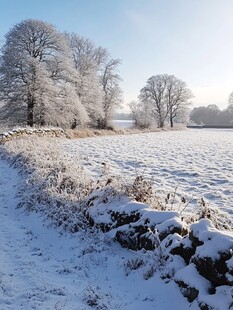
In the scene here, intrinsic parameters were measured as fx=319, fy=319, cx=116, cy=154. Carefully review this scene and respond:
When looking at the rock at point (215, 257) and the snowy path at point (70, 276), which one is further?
the snowy path at point (70, 276)

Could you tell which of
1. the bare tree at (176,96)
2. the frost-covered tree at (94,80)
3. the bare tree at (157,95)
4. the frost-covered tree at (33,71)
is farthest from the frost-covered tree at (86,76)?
the bare tree at (176,96)

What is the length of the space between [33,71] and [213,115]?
87186 millimetres

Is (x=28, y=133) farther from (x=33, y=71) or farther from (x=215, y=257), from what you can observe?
(x=215, y=257)

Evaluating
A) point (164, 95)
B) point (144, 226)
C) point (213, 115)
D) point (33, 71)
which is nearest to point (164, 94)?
point (164, 95)

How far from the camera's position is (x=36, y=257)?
16.5 feet

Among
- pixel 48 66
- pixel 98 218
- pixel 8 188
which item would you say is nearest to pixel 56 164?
pixel 8 188

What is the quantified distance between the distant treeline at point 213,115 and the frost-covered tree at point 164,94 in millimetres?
31124

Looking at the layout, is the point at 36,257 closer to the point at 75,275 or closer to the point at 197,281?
the point at 75,275

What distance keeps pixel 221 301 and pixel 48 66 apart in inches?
1190

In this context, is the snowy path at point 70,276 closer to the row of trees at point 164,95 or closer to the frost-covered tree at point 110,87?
the frost-covered tree at point 110,87

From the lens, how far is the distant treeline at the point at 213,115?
96.7 meters

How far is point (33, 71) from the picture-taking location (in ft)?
94.6

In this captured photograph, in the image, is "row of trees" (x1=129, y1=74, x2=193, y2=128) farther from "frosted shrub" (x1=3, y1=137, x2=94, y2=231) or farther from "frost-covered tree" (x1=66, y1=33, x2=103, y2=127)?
"frosted shrub" (x1=3, y1=137, x2=94, y2=231)

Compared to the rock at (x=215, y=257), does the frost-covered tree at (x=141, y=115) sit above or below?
above
